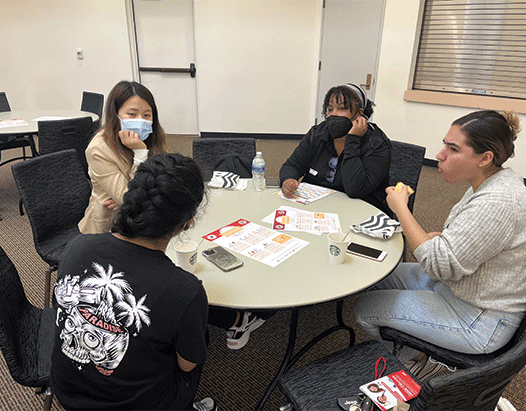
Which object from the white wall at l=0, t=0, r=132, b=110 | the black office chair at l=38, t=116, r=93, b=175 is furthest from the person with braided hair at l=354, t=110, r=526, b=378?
the white wall at l=0, t=0, r=132, b=110

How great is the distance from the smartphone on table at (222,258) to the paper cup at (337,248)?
346mm

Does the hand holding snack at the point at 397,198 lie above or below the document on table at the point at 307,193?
above

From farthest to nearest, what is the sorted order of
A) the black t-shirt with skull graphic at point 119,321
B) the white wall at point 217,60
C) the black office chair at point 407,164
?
1. the white wall at point 217,60
2. the black office chair at point 407,164
3. the black t-shirt with skull graphic at point 119,321

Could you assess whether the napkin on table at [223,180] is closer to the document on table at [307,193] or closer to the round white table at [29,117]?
the document on table at [307,193]

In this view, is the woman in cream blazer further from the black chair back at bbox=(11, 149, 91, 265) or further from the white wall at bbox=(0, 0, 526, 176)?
the white wall at bbox=(0, 0, 526, 176)

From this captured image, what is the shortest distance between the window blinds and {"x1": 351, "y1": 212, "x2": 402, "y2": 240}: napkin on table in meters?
3.73

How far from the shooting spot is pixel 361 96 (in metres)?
2.10

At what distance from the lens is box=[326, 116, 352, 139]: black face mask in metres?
2.07

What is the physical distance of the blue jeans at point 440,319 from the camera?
1.25 meters

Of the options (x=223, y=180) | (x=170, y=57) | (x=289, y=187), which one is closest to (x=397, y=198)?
(x=289, y=187)

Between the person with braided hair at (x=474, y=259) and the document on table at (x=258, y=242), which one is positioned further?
the document on table at (x=258, y=242)

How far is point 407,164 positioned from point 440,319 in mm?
1287

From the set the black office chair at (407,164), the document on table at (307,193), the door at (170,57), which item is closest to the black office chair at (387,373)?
the document on table at (307,193)

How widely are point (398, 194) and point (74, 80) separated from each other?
608 centimetres
